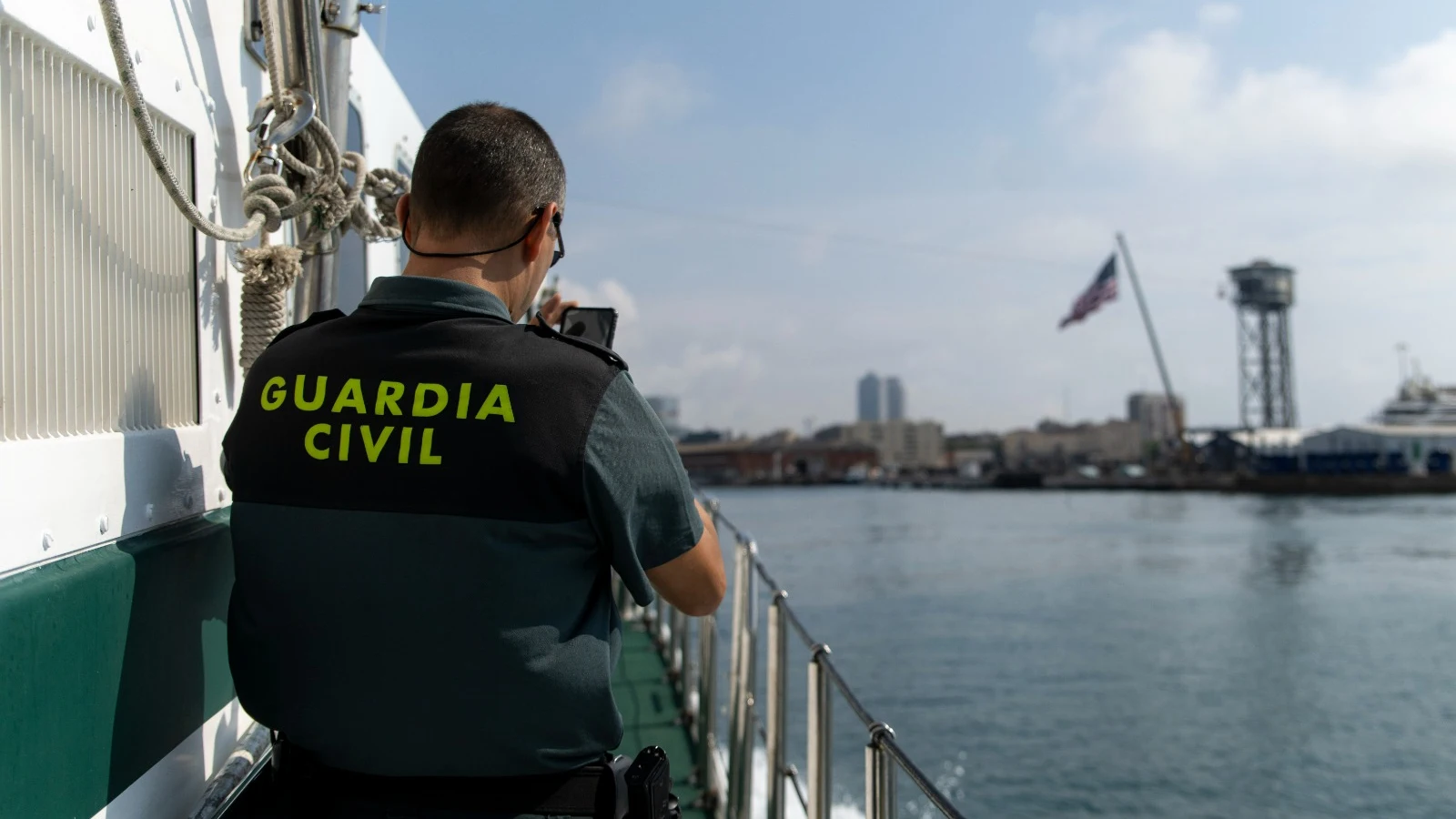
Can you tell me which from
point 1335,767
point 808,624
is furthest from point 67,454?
point 808,624

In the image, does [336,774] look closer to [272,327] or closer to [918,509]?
[272,327]

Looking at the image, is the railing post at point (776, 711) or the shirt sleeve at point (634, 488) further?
the railing post at point (776, 711)

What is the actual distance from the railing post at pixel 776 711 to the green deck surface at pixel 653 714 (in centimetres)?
42

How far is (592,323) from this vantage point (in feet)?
5.66

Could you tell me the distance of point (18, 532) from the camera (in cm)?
101

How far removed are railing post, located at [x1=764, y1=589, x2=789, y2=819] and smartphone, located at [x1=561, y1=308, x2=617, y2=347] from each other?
3.42 ft

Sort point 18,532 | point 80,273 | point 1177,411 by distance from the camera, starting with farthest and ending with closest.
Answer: point 1177,411
point 80,273
point 18,532

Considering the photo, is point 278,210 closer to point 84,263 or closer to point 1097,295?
point 84,263

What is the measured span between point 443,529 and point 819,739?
4.51 ft

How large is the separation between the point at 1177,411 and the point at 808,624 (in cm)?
5299

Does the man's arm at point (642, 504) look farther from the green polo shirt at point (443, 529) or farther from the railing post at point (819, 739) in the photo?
the railing post at point (819, 739)

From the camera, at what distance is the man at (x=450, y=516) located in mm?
1013

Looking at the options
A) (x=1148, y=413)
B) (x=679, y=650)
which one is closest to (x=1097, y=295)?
(x=679, y=650)

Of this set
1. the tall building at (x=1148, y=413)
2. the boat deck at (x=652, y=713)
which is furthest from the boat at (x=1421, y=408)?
the boat deck at (x=652, y=713)
